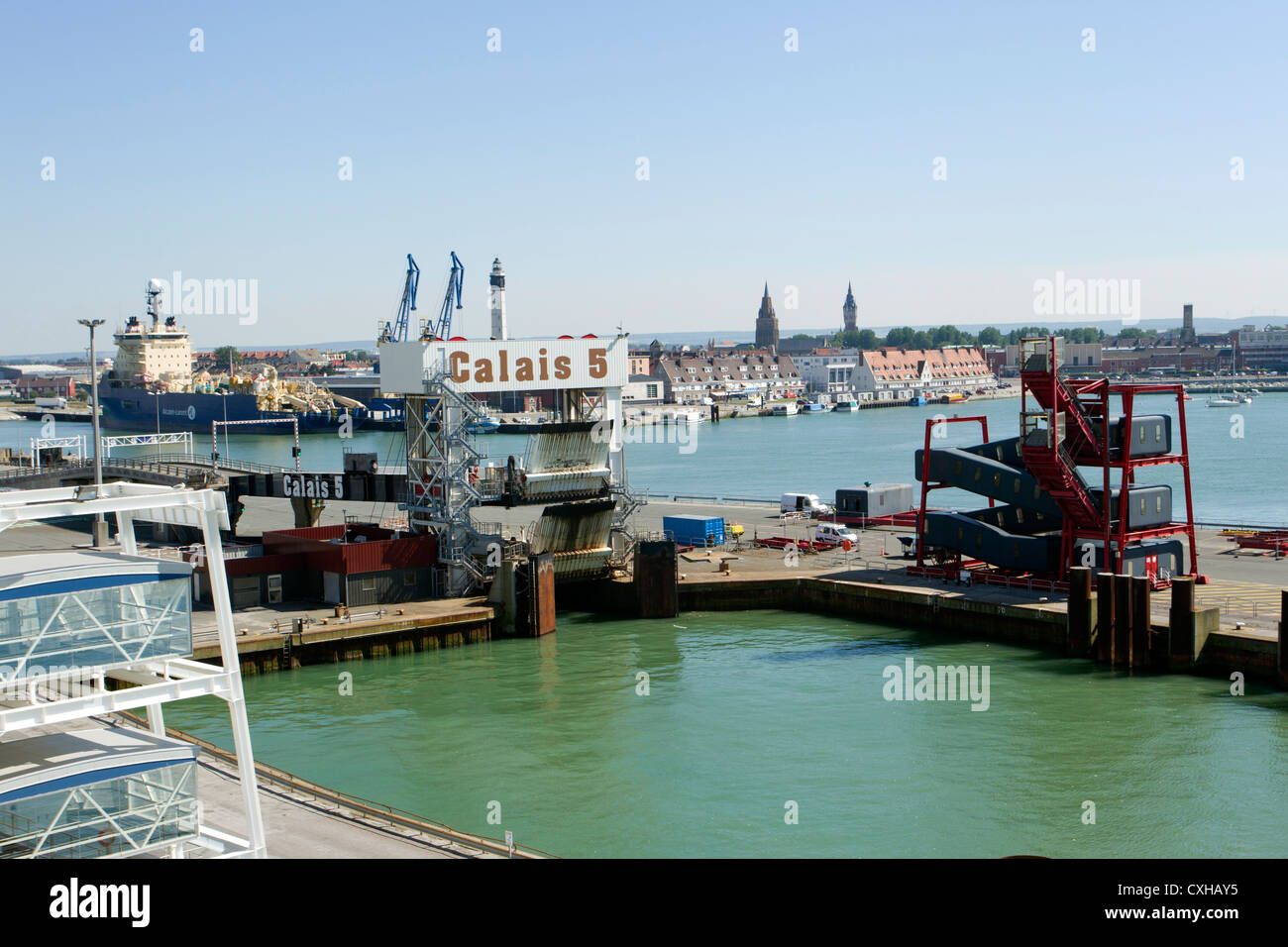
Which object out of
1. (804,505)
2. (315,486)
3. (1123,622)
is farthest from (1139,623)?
(315,486)

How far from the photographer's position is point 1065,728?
28.1 meters

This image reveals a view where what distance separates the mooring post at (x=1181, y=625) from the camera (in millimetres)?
31891

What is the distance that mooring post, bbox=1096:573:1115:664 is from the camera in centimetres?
3331

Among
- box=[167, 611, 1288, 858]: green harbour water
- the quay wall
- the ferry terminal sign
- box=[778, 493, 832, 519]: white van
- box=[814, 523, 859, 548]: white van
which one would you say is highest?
the ferry terminal sign

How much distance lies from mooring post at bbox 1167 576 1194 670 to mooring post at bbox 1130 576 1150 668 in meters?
0.62

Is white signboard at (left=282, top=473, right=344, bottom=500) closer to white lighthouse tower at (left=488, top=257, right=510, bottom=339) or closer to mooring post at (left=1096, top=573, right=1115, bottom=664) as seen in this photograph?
mooring post at (left=1096, top=573, right=1115, bottom=664)

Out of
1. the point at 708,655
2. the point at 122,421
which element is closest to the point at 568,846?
the point at 708,655

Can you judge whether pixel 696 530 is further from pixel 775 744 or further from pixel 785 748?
pixel 785 748

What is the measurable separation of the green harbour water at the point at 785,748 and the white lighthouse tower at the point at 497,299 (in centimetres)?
9745

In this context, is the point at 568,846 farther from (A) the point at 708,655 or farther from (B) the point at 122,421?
(B) the point at 122,421

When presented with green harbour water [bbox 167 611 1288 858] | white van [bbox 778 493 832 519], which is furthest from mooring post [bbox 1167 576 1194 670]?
white van [bbox 778 493 832 519]

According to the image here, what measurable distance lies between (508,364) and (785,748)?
1874cm
